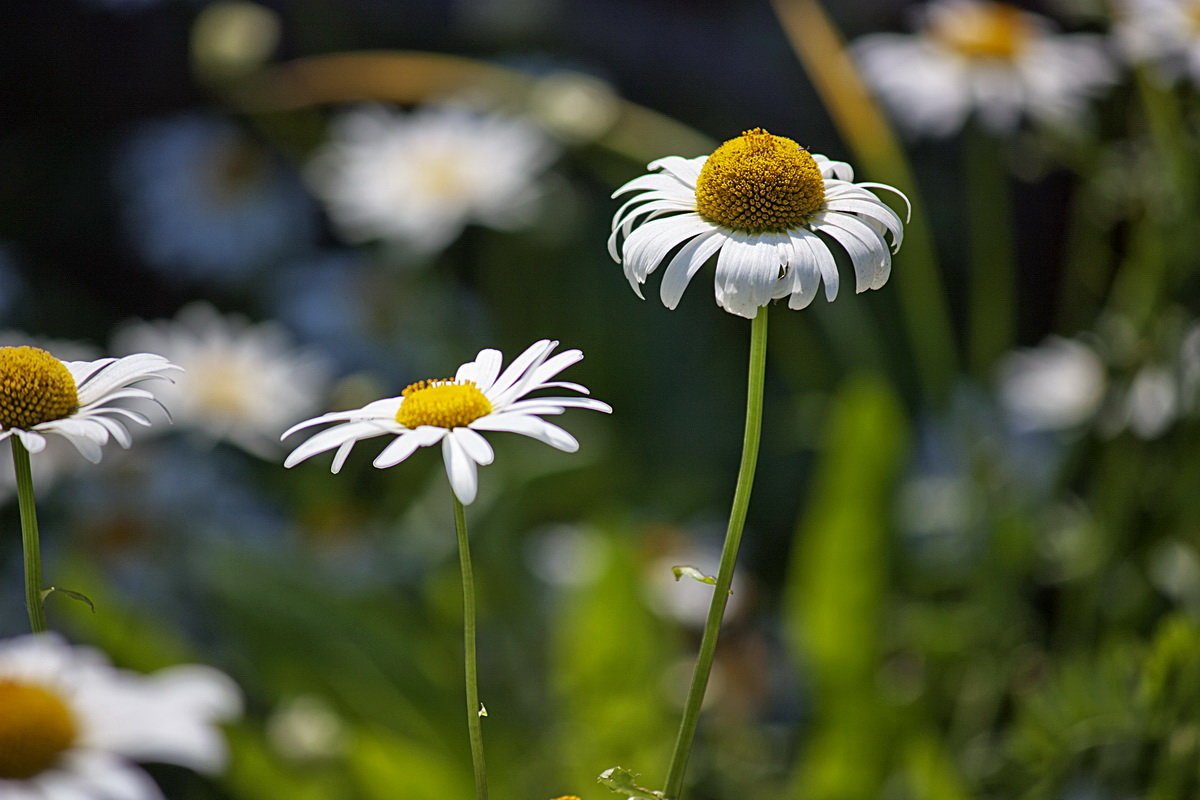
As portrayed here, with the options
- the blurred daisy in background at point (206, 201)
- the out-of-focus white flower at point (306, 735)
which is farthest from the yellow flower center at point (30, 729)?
the blurred daisy in background at point (206, 201)

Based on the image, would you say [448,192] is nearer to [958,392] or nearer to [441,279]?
[441,279]

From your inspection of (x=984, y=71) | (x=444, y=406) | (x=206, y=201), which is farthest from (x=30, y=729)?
(x=206, y=201)

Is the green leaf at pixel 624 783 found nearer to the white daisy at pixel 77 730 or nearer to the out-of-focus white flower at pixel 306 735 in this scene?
the white daisy at pixel 77 730

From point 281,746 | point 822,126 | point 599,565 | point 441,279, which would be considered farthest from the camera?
point 822,126

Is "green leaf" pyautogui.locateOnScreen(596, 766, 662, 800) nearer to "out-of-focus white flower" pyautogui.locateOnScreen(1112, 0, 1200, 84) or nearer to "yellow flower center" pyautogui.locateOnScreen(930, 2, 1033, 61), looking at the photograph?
"out-of-focus white flower" pyautogui.locateOnScreen(1112, 0, 1200, 84)

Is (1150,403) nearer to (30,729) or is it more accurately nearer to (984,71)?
(984,71)

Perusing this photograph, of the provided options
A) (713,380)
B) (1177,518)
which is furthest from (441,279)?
(1177,518)
